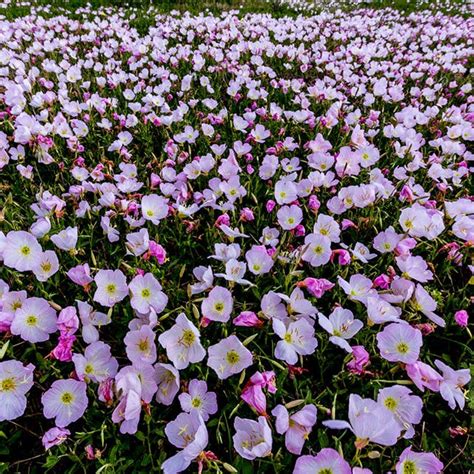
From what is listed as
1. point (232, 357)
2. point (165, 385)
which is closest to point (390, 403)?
point (232, 357)

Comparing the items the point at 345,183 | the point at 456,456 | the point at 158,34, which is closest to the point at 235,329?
the point at 456,456

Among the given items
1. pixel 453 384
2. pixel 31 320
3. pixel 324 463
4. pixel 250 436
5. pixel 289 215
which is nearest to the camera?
pixel 324 463

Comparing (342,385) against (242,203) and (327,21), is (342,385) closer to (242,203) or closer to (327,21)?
(242,203)

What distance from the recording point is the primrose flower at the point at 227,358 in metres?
1.49

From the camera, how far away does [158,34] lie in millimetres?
5582

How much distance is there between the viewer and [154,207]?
2230 millimetres

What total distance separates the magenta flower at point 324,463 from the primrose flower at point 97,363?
0.73 meters

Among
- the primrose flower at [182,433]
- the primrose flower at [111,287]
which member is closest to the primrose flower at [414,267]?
the primrose flower at [182,433]

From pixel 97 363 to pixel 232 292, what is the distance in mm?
688

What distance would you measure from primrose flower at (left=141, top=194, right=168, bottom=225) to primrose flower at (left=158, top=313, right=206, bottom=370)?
84 centimetres

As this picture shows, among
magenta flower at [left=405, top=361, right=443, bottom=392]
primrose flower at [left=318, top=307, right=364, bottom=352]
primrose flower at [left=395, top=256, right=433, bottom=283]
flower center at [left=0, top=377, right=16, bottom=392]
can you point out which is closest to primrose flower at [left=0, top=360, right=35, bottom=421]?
flower center at [left=0, top=377, right=16, bottom=392]

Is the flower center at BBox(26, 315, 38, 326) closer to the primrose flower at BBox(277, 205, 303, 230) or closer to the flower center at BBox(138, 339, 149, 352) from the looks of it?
the flower center at BBox(138, 339, 149, 352)

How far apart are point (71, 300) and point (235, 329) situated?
803 millimetres

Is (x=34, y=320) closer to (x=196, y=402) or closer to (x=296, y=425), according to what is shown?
(x=196, y=402)
